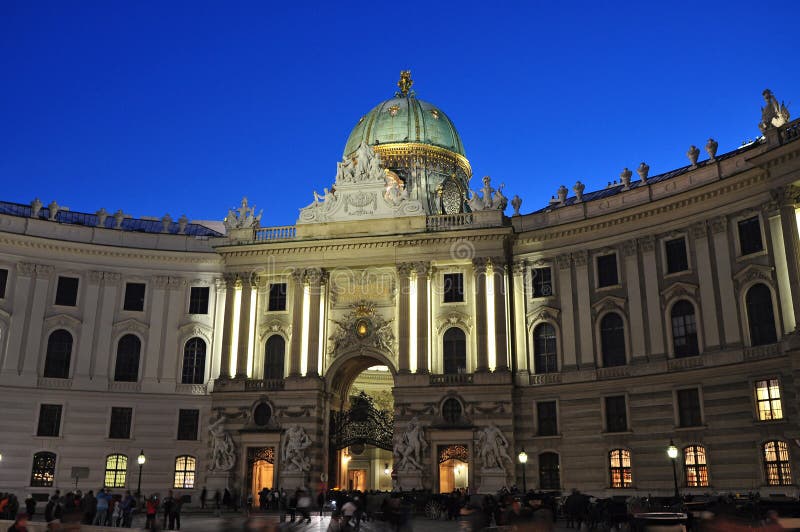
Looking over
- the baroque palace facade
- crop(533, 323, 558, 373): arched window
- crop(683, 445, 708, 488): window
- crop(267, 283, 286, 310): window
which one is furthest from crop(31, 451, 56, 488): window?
crop(683, 445, 708, 488): window

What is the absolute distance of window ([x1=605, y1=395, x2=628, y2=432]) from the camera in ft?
144

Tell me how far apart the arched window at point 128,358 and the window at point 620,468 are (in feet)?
101

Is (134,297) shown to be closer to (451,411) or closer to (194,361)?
(194,361)

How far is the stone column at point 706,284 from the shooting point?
135 feet

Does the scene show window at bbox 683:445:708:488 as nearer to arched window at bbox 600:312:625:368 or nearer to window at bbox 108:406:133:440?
arched window at bbox 600:312:625:368

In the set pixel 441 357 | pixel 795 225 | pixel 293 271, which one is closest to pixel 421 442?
pixel 441 357

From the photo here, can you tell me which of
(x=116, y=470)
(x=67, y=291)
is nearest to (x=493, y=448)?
(x=116, y=470)

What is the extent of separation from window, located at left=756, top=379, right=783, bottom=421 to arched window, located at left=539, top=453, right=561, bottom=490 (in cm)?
1199

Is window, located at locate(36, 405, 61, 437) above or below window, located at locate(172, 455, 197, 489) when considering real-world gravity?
above

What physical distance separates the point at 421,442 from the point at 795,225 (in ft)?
76.9

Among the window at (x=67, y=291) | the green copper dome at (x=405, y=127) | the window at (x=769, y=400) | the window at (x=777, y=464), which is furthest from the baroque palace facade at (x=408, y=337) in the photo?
the green copper dome at (x=405, y=127)

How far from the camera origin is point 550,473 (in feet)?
149

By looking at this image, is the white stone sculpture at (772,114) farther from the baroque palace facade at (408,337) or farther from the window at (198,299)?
the window at (198,299)

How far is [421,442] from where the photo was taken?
46.4 m
